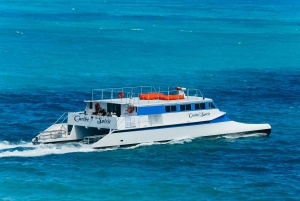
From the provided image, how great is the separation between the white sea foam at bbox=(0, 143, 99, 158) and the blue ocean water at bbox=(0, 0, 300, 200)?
0.25 ft

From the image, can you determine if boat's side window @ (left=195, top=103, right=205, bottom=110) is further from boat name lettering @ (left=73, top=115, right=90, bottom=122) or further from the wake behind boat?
boat name lettering @ (left=73, top=115, right=90, bottom=122)

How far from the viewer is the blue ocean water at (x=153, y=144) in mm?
60500

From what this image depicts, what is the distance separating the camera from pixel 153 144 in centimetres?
7206

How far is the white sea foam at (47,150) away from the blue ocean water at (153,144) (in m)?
0.08

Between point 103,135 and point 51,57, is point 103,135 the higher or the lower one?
the lower one

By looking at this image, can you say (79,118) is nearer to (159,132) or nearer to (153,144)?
(153,144)

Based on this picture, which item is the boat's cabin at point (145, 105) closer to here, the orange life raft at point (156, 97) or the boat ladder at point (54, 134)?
the orange life raft at point (156, 97)

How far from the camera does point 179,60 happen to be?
141 m

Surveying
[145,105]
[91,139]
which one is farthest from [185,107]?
[91,139]

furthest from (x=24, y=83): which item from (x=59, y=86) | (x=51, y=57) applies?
(x=51, y=57)

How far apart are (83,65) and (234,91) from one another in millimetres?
35372

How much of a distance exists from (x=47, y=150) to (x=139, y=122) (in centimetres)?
770

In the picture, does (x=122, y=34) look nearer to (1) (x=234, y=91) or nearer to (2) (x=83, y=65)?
(2) (x=83, y=65)

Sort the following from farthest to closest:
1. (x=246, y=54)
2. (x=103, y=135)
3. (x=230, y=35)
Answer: (x=230, y=35)
(x=246, y=54)
(x=103, y=135)
